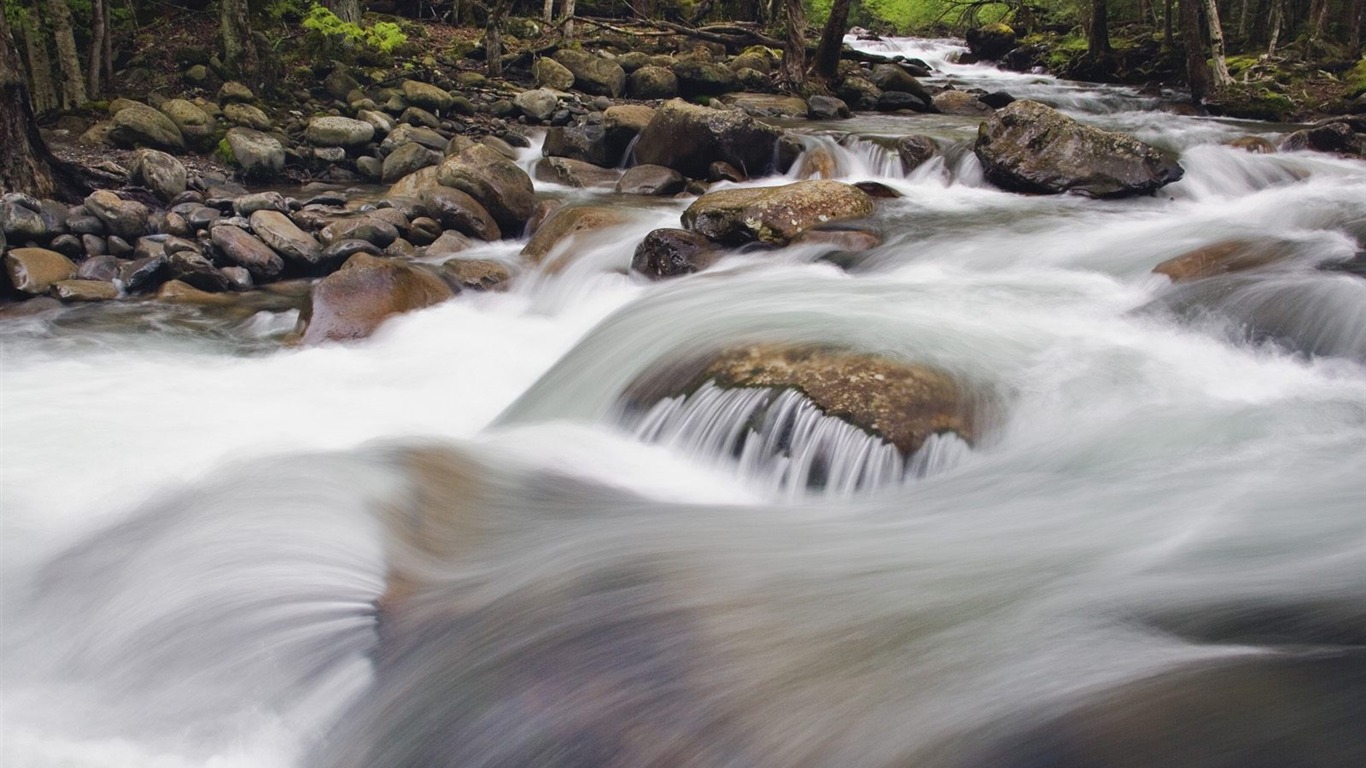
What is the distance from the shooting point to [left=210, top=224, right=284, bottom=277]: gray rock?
8.27 meters

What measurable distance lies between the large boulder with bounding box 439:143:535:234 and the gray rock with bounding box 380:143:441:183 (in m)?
2.06

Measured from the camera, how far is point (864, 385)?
4.43m

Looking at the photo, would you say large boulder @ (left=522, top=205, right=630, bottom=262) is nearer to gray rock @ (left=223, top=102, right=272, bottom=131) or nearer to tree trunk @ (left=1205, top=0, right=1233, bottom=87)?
gray rock @ (left=223, top=102, right=272, bottom=131)

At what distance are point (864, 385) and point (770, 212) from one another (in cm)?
375

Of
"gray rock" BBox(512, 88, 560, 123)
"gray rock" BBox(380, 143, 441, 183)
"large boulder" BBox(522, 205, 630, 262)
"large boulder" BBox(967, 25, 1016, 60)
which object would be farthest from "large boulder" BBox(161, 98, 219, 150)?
"large boulder" BBox(967, 25, 1016, 60)

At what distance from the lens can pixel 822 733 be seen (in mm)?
2537

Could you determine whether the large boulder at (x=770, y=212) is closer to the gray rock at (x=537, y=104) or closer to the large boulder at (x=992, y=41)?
the gray rock at (x=537, y=104)

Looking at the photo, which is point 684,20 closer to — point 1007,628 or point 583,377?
point 583,377

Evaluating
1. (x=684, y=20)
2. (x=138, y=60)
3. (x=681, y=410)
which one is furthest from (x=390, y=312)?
(x=684, y=20)

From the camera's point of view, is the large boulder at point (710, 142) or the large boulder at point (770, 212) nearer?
the large boulder at point (770, 212)

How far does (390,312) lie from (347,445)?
7.46 ft

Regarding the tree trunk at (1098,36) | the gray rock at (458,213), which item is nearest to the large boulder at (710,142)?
the gray rock at (458,213)

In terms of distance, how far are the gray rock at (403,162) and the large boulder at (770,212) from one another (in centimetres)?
529

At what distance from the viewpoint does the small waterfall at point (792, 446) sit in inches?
166
